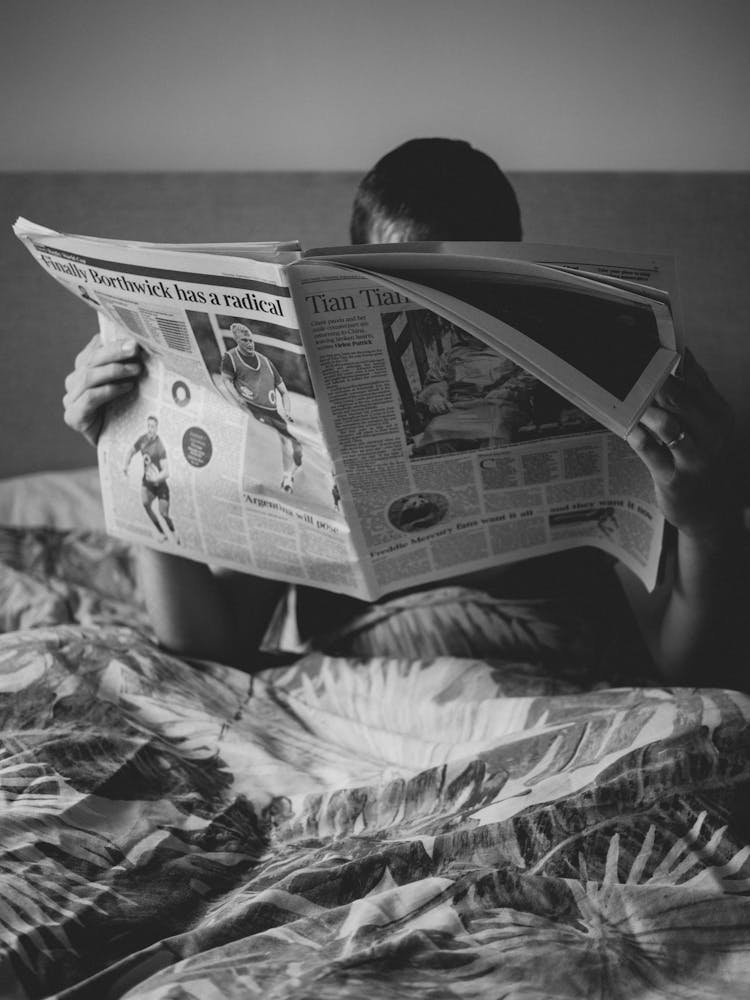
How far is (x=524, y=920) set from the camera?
454 millimetres

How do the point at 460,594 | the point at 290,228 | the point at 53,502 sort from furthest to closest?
the point at 290,228 → the point at 53,502 → the point at 460,594

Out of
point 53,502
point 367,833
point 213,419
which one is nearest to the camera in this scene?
point 367,833

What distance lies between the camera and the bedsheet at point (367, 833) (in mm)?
424

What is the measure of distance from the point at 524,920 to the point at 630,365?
358 mm

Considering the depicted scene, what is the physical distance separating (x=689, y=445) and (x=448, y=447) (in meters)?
0.19

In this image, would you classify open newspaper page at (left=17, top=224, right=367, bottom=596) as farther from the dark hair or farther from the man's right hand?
the dark hair

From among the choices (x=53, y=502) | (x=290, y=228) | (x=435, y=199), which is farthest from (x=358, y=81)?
(x=53, y=502)

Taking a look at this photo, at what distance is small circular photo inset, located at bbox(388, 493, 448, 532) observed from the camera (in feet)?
2.31

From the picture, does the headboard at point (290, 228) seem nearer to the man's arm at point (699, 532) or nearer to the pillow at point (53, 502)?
the pillow at point (53, 502)

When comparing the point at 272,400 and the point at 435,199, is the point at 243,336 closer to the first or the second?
the point at 272,400

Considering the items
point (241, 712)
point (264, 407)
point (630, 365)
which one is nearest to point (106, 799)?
point (241, 712)

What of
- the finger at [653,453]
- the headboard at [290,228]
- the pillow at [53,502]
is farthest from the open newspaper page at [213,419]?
the headboard at [290,228]

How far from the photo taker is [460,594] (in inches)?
33.6

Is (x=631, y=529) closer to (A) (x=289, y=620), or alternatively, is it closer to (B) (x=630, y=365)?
(B) (x=630, y=365)
